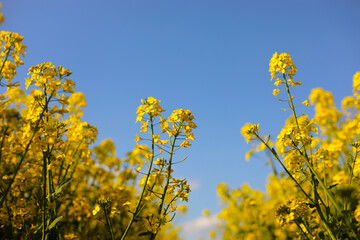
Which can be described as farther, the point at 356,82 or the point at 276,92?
the point at 356,82

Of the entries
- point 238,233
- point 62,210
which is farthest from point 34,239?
point 238,233

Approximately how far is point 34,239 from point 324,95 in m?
6.08

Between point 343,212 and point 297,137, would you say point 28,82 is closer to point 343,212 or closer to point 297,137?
point 297,137

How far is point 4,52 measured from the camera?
9.38 ft

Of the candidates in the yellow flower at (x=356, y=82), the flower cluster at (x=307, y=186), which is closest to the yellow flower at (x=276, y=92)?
the flower cluster at (x=307, y=186)

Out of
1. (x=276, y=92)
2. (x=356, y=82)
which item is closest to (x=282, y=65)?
(x=276, y=92)

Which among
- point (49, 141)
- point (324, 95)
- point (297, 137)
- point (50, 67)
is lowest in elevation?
point (49, 141)

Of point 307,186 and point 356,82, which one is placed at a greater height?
point 356,82

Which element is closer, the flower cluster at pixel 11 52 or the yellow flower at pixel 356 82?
the flower cluster at pixel 11 52

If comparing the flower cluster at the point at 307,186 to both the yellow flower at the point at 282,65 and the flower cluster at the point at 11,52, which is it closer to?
the yellow flower at the point at 282,65

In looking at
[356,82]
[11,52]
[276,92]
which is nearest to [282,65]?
[276,92]

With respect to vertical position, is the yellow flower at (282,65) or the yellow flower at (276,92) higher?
the yellow flower at (282,65)

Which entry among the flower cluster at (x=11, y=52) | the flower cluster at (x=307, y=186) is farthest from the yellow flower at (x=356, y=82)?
the flower cluster at (x=11, y=52)

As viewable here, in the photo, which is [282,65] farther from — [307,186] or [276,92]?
[307,186]
